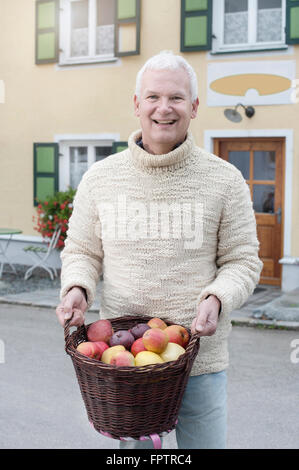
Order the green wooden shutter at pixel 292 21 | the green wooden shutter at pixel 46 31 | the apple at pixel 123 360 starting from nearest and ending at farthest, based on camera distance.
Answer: the apple at pixel 123 360 < the green wooden shutter at pixel 292 21 < the green wooden shutter at pixel 46 31

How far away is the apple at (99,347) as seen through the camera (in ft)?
7.42

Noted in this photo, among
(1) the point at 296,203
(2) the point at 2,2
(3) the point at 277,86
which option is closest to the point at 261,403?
(1) the point at 296,203

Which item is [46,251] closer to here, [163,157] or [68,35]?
[68,35]

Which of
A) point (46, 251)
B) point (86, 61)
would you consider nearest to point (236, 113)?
point (86, 61)

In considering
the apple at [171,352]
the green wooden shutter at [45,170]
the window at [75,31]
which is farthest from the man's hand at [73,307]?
the green wooden shutter at [45,170]

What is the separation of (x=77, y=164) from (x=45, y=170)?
0.56 metres

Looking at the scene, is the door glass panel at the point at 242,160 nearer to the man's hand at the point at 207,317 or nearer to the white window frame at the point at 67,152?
the white window frame at the point at 67,152

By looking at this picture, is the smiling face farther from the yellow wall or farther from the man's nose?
the yellow wall

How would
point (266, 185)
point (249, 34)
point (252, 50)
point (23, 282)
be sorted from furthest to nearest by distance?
1. point (23, 282)
2. point (266, 185)
3. point (249, 34)
4. point (252, 50)

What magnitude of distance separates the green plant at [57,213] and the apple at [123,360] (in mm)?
8695

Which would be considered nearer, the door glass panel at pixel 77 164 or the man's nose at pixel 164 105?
the man's nose at pixel 164 105

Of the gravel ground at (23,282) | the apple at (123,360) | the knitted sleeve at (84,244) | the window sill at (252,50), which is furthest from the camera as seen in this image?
the gravel ground at (23,282)

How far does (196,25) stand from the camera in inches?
398

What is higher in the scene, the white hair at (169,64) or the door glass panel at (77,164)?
the white hair at (169,64)
